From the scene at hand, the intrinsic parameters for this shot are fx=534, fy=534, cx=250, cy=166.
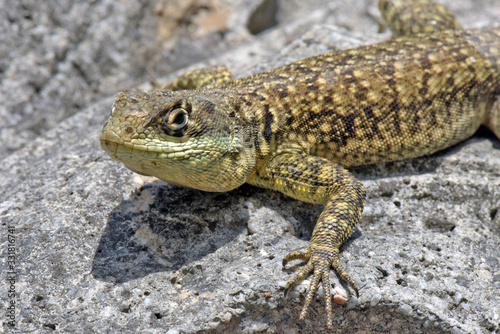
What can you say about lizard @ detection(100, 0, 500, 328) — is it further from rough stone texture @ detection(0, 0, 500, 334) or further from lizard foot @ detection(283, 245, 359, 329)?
rough stone texture @ detection(0, 0, 500, 334)

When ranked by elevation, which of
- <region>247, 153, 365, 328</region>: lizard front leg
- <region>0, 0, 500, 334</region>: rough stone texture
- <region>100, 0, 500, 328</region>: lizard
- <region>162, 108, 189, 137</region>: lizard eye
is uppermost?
<region>162, 108, 189, 137</region>: lizard eye

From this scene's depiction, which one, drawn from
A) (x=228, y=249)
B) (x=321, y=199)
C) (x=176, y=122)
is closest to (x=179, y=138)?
(x=176, y=122)

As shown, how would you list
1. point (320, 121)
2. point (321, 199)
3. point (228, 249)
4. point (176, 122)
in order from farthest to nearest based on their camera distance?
point (320, 121) < point (321, 199) < point (228, 249) < point (176, 122)

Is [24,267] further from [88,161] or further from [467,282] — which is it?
[467,282]

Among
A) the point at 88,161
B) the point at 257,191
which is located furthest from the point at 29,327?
the point at 257,191

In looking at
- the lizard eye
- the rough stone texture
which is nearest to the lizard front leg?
the rough stone texture

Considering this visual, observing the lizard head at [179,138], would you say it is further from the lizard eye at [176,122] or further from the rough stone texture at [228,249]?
the rough stone texture at [228,249]

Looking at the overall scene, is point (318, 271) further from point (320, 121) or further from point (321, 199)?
point (320, 121)
